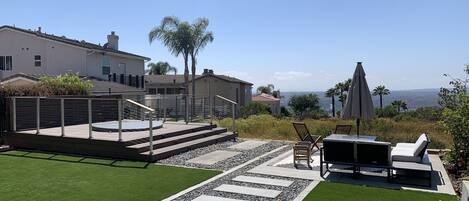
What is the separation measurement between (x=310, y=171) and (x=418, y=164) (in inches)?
84.4

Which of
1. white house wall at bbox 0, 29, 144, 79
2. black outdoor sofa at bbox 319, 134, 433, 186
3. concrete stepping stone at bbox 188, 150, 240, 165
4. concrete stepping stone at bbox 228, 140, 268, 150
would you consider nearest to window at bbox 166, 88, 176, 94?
white house wall at bbox 0, 29, 144, 79

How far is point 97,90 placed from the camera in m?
23.7

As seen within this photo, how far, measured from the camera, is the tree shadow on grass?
9557 millimetres

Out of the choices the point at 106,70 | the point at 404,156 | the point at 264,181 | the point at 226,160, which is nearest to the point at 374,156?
the point at 404,156

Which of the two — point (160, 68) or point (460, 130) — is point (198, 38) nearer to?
point (460, 130)

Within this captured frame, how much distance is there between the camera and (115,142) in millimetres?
10445

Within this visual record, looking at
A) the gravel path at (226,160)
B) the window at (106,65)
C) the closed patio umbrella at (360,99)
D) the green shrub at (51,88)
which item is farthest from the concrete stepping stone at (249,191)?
the window at (106,65)

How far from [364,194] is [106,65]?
25.9m

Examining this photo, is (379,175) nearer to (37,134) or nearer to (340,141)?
(340,141)

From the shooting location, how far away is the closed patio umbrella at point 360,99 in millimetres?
8898

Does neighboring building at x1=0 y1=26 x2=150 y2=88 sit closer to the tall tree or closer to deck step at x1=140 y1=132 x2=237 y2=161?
deck step at x1=140 y1=132 x2=237 y2=161

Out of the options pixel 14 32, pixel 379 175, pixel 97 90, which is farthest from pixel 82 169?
pixel 14 32

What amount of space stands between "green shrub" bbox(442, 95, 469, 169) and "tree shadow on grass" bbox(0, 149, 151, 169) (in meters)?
6.96

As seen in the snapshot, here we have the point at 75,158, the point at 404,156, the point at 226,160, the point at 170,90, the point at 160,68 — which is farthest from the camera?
the point at 160,68
